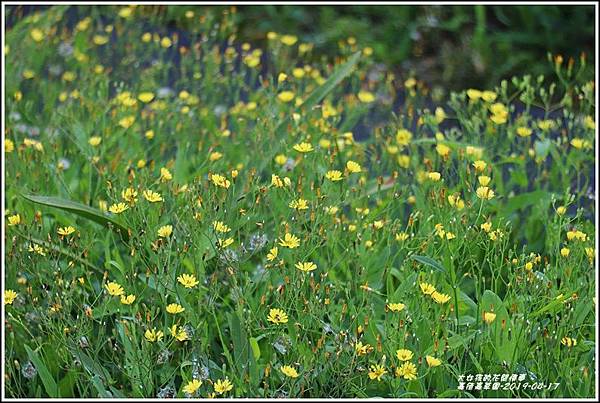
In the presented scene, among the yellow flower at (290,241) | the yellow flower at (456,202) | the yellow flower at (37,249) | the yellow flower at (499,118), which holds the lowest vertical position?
the yellow flower at (499,118)

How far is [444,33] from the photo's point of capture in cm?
514

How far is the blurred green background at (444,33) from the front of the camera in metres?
4.80

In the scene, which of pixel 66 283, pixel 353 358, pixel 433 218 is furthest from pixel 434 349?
pixel 66 283

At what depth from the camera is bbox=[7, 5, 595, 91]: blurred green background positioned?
4797 millimetres

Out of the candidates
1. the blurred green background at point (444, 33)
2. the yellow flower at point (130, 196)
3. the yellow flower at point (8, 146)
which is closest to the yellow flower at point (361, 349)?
the yellow flower at point (130, 196)

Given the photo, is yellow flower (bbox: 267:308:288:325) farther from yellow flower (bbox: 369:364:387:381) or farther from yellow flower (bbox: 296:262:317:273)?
yellow flower (bbox: 369:364:387:381)

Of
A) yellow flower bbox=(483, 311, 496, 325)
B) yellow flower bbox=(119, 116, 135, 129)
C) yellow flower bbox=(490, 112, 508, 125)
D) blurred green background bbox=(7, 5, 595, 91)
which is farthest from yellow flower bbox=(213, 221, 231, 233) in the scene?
blurred green background bbox=(7, 5, 595, 91)

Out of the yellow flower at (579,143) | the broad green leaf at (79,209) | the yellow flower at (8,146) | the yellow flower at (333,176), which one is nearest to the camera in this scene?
the yellow flower at (333,176)

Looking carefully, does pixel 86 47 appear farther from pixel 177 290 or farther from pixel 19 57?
pixel 177 290

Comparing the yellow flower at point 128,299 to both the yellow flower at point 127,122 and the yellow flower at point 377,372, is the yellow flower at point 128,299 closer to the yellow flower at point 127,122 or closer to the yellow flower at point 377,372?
the yellow flower at point 377,372

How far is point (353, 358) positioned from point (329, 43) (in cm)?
335

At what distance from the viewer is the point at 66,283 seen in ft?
7.04

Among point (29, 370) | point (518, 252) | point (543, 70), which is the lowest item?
point (543, 70)

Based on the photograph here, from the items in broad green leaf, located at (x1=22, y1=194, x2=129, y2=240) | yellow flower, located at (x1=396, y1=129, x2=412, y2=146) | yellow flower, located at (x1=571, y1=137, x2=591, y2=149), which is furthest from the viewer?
yellow flower, located at (x1=396, y1=129, x2=412, y2=146)
